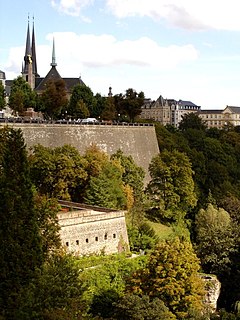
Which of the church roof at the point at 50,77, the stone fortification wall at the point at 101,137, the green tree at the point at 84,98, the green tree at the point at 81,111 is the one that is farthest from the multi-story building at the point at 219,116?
the stone fortification wall at the point at 101,137

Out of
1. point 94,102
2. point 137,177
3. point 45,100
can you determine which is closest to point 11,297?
point 137,177

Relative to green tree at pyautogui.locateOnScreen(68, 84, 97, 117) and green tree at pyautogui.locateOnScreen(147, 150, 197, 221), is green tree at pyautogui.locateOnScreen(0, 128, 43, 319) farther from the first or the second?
green tree at pyautogui.locateOnScreen(68, 84, 97, 117)

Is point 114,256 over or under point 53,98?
under

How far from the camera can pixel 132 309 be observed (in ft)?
65.9

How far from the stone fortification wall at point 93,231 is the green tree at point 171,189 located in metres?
12.7

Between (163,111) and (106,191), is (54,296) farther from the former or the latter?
(163,111)

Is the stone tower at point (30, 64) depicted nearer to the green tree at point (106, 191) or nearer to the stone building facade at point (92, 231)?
the green tree at point (106, 191)

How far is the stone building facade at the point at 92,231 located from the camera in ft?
82.2

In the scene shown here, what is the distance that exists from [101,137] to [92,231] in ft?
65.8

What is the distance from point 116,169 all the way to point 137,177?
161 inches

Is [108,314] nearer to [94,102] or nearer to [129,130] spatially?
[129,130]

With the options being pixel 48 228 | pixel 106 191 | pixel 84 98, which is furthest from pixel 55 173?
pixel 84 98

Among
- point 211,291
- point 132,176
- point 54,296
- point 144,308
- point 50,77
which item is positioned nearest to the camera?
point 54,296

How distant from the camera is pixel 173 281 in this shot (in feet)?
70.2
